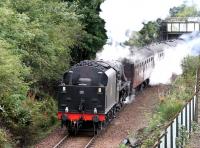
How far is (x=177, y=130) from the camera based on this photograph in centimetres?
1428

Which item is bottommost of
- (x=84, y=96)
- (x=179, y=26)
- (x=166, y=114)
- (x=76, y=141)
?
(x=76, y=141)

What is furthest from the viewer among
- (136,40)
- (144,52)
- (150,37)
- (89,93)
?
(150,37)

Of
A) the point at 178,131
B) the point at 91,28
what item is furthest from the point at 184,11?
the point at 178,131

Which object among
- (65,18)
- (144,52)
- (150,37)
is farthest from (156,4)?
(150,37)

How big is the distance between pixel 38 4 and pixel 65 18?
6.73 feet

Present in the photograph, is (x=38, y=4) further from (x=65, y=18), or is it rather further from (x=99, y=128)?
(x=99, y=128)

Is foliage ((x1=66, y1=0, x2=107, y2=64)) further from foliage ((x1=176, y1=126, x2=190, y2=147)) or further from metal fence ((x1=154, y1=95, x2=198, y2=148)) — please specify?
foliage ((x1=176, y1=126, x2=190, y2=147))

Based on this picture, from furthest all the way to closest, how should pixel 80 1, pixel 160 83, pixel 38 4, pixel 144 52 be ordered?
1. pixel 160 83
2. pixel 144 52
3. pixel 80 1
4. pixel 38 4

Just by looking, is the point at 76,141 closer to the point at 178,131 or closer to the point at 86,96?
the point at 86,96

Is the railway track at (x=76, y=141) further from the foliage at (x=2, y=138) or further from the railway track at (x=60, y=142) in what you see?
the foliage at (x=2, y=138)

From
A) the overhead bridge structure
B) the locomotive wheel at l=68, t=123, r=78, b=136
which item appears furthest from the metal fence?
the overhead bridge structure

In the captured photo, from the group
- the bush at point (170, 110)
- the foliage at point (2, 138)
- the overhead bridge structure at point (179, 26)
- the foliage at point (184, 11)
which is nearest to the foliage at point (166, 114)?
the bush at point (170, 110)

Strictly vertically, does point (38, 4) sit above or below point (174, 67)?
above

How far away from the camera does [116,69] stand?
20.8 metres
